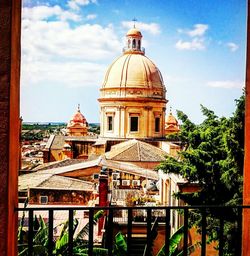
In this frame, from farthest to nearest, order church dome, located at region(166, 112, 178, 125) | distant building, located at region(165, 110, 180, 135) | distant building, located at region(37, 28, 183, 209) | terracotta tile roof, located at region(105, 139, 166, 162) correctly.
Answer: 1. church dome, located at region(166, 112, 178, 125)
2. distant building, located at region(165, 110, 180, 135)
3. distant building, located at region(37, 28, 183, 209)
4. terracotta tile roof, located at region(105, 139, 166, 162)

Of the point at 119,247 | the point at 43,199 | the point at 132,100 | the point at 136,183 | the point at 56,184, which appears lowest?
the point at 43,199

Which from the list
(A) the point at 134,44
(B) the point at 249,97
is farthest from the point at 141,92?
(B) the point at 249,97

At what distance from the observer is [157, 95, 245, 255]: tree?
9844mm

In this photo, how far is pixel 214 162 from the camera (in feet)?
35.9

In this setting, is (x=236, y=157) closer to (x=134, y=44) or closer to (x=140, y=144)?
(x=140, y=144)

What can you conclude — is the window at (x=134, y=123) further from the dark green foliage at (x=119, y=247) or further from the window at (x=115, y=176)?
the dark green foliage at (x=119, y=247)

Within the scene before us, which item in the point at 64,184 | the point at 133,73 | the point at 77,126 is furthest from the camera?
the point at 77,126

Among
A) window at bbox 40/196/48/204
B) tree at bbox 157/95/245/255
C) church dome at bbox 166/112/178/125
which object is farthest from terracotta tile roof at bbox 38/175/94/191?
church dome at bbox 166/112/178/125

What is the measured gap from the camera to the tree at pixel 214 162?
9844mm

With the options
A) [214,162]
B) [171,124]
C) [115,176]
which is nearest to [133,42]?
[171,124]

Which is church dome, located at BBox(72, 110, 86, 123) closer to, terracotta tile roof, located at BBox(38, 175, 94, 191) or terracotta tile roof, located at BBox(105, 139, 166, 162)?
terracotta tile roof, located at BBox(105, 139, 166, 162)

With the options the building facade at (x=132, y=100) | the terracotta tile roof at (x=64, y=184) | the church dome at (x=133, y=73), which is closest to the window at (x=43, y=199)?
the terracotta tile roof at (x=64, y=184)

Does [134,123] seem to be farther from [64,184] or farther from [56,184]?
[56,184]

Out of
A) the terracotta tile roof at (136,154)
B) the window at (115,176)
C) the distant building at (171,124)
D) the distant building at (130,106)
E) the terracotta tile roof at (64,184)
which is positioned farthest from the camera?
the distant building at (171,124)
